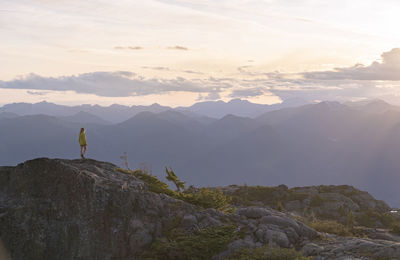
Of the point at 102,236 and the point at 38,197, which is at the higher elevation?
the point at 38,197

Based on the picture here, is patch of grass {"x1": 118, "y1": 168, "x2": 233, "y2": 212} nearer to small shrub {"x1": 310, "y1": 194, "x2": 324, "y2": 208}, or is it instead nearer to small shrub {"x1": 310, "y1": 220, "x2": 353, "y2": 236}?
small shrub {"x1": 310, "y1": 220, "x2": 353, "y2": 236}

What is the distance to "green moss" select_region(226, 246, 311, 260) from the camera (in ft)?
39.4

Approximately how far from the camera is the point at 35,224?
→ 13000 millimetres

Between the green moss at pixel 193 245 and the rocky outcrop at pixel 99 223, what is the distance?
0.99ft

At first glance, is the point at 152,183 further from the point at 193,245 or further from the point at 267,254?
the point at 267,254

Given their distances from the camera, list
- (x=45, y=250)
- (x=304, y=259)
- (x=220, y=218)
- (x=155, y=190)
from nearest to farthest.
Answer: (x=304, y=259), (x=45, y=250), (x=220, y=218), (x=155, y=190)

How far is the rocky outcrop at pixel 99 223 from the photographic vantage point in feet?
42.1

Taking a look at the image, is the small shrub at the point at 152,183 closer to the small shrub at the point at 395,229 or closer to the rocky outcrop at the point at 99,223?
the rocky outcrop at the point at 99,223

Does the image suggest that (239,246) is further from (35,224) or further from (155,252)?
(35,224)

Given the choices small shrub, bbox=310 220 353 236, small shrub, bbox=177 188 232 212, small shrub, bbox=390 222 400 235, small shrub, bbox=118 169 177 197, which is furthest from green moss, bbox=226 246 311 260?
small shrub, bbox=390 222 400 235

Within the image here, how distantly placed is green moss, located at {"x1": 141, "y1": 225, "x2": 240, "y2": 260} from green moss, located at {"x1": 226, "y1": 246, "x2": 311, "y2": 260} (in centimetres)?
96

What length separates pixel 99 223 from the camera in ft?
44.6

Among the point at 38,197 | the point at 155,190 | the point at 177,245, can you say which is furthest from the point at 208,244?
the point at 38,197

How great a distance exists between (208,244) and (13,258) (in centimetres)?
748
